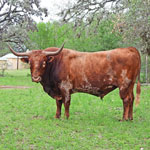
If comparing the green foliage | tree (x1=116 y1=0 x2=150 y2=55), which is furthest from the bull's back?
the green foliage

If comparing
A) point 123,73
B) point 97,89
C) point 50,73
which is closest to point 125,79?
point 123,73

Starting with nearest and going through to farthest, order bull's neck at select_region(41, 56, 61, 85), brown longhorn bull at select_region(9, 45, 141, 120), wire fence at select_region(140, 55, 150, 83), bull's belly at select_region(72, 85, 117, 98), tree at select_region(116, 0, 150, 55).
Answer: brown longhorn bull at select_region(9, 45, 141, 120) < bull's belly at select_region(72, 85, 117, 98) < bull's neck at select_region(41, 56, 61, 85) < tree at select_region(116, 0, 150, 55) < wire fence at select_region(140, 55, 150, 83)

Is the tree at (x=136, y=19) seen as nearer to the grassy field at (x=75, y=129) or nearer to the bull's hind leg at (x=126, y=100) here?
the grassy field at (x=75, y=129)

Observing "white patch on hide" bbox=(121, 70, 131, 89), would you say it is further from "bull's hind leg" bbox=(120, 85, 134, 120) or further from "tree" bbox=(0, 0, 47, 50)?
"tree" bbox=(0, 0, 47, 50)

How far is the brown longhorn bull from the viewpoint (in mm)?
7949

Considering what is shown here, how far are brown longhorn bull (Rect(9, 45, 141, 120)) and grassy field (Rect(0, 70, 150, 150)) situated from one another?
0.69 metres

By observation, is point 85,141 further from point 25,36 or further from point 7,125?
point 25,36

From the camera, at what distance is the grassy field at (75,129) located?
5.93 meters

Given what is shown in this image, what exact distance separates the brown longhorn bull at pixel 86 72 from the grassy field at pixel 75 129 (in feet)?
2.25

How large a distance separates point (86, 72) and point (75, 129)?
1785 mm

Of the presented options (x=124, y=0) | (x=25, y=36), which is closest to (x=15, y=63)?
→ (x=25, y=36)

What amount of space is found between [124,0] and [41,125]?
822 centimetres

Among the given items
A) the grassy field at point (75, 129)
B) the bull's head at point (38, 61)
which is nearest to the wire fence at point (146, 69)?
the grassy field at point (75, 129)

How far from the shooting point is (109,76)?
8.06m
